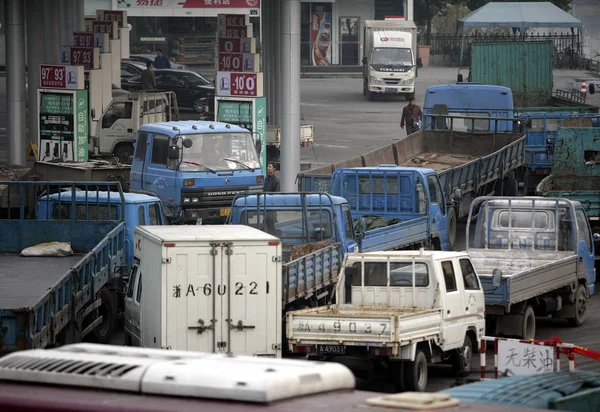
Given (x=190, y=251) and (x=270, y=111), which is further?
(x=270, y=111)

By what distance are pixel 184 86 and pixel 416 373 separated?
Result: 31.1 meters

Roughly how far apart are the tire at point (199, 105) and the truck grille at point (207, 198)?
20.2 meters

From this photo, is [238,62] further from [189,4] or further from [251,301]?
[189,4]

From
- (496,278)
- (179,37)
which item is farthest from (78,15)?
(496,278)

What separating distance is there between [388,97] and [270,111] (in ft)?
48.3

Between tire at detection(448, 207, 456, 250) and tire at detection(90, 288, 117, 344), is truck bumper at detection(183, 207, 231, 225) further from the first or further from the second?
tire at detection(90, 288, 117, 344)

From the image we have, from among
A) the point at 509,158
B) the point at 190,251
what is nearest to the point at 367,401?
the point at 190,251

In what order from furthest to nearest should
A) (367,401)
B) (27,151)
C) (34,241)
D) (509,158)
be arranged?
(27,151) < (509,158) < (34,241) < (367,401)

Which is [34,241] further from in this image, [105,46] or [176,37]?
[176,37]

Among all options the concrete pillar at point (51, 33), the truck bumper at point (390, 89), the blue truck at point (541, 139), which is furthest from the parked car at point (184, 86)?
the blue truck at point (541, 139)

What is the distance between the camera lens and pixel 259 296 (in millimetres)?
13531

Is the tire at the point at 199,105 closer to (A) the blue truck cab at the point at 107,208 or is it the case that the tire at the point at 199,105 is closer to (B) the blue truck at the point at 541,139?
(B) the blue truck at the point at 541,139

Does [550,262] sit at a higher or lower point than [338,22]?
lower

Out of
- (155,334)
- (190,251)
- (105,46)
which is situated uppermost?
(105,46)
